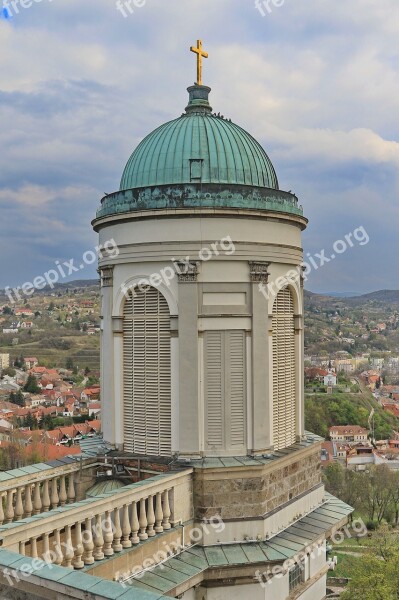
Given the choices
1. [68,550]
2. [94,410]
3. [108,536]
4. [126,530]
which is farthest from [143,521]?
[94,410]

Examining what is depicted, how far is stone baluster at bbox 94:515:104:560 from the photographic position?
10.1m

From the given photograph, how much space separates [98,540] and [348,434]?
4824 inches

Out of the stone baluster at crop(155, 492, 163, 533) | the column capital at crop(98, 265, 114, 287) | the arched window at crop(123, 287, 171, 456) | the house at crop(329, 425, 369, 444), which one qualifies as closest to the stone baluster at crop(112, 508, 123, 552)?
the stone baluster at crop(155, 492, 163, 533)

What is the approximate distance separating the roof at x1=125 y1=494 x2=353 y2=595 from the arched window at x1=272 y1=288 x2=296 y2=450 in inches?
81.1

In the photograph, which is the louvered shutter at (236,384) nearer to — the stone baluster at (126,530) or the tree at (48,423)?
the stone baluster at (126,530)

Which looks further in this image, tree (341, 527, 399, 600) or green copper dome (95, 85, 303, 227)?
tree (341, 527, 399, 600)

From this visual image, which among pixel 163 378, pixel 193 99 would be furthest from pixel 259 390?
pixel 193 99

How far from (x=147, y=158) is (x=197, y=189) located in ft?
6.78

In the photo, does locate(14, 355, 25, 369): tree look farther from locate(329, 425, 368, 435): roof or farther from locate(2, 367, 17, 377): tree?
locate(329, 425, 368, 435): roof

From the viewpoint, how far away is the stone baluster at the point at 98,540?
1013 centimetres

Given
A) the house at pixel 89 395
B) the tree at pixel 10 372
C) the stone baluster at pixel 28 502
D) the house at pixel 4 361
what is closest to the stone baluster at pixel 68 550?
the stone baluster at pixel 28 502

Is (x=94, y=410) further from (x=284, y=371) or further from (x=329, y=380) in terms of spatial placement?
(x=284, y=371)

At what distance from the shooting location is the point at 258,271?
45.8 ft

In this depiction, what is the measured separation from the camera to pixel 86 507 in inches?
387
